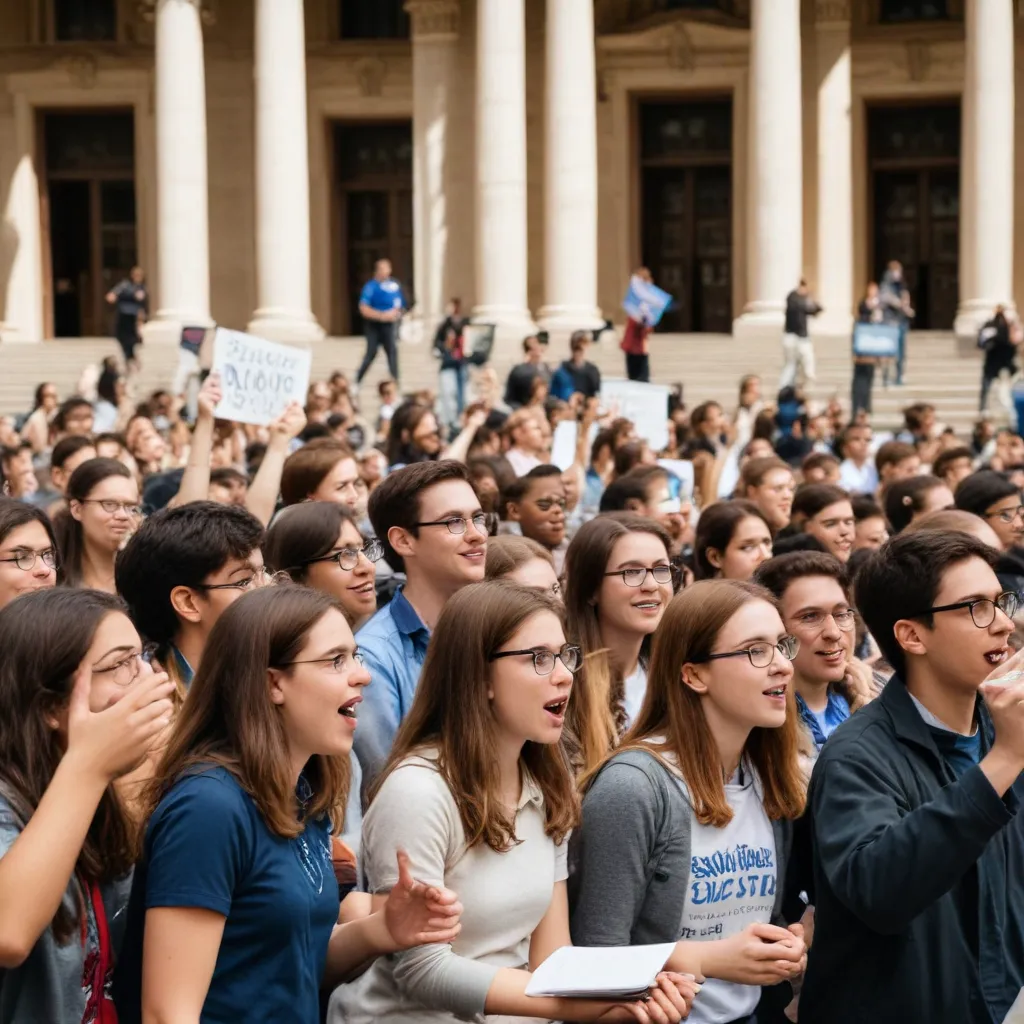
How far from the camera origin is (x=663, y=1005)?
4129 mm

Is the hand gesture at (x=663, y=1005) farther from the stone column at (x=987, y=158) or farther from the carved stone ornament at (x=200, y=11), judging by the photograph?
the carved stone ornament at (x=200, y=11)

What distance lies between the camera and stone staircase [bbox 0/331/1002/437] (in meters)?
26.9

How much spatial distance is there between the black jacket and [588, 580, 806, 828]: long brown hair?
27 cm

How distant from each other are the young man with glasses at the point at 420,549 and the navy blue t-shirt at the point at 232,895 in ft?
5.15

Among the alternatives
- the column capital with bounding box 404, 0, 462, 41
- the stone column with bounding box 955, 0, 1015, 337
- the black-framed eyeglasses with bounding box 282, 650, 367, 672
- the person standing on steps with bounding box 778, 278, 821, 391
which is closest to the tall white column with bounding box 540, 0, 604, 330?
the column capital with bounding box 404, 0, 462, 41

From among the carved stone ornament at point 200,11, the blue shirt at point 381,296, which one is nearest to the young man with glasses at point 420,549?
the blue shirt at point 381,296

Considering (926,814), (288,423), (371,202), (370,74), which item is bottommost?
(926,814)

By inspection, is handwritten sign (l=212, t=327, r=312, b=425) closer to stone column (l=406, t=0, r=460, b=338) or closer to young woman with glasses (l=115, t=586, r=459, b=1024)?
young woman with glasses (l=115, t=586, r=459, b=1024)

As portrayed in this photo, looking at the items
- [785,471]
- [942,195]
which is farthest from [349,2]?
[785,471]

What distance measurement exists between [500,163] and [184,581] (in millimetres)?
25763

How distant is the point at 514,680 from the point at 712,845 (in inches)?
26.2

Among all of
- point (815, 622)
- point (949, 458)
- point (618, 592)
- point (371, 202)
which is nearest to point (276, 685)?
point (618, 592)

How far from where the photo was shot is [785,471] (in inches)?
388

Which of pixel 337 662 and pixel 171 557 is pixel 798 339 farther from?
pixel 337 662
